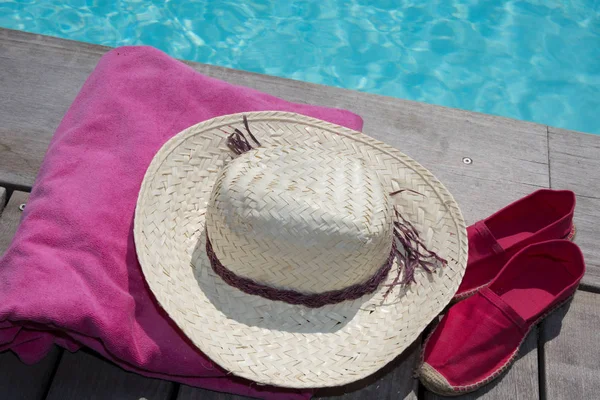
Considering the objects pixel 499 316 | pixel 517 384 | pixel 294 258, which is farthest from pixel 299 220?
pixel 517 384

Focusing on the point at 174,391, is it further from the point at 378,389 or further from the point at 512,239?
the point at 512,239

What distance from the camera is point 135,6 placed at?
10.9 feet

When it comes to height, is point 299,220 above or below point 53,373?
above

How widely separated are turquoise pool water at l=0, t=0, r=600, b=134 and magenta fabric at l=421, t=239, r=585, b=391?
1.49m

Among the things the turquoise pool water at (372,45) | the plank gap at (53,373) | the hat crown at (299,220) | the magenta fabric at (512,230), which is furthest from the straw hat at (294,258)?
the turquoise pool water at (372,45)

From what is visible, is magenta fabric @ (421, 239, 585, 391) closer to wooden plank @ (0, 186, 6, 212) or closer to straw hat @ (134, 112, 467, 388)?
straw hat @ (134, 112, 467, 388)

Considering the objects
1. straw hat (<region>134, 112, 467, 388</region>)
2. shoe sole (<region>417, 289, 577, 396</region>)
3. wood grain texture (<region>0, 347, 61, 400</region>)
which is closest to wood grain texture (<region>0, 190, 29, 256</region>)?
wood grain texture (<region>0, 347, 61, 400</region>)

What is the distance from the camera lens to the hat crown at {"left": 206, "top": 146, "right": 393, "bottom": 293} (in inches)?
56.2

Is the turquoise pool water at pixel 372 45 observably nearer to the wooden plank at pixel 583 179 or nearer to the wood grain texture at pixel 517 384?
the wooden plank at pixel 583 179

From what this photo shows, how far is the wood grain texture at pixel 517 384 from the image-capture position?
1.72 metres

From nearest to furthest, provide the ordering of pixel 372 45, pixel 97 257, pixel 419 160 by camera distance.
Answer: pixel 97 257 → pixel 419 160 → pixel 372 45

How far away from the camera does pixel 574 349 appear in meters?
1.82

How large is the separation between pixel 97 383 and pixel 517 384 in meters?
1.04

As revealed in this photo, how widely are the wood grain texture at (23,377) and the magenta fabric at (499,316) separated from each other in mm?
907
